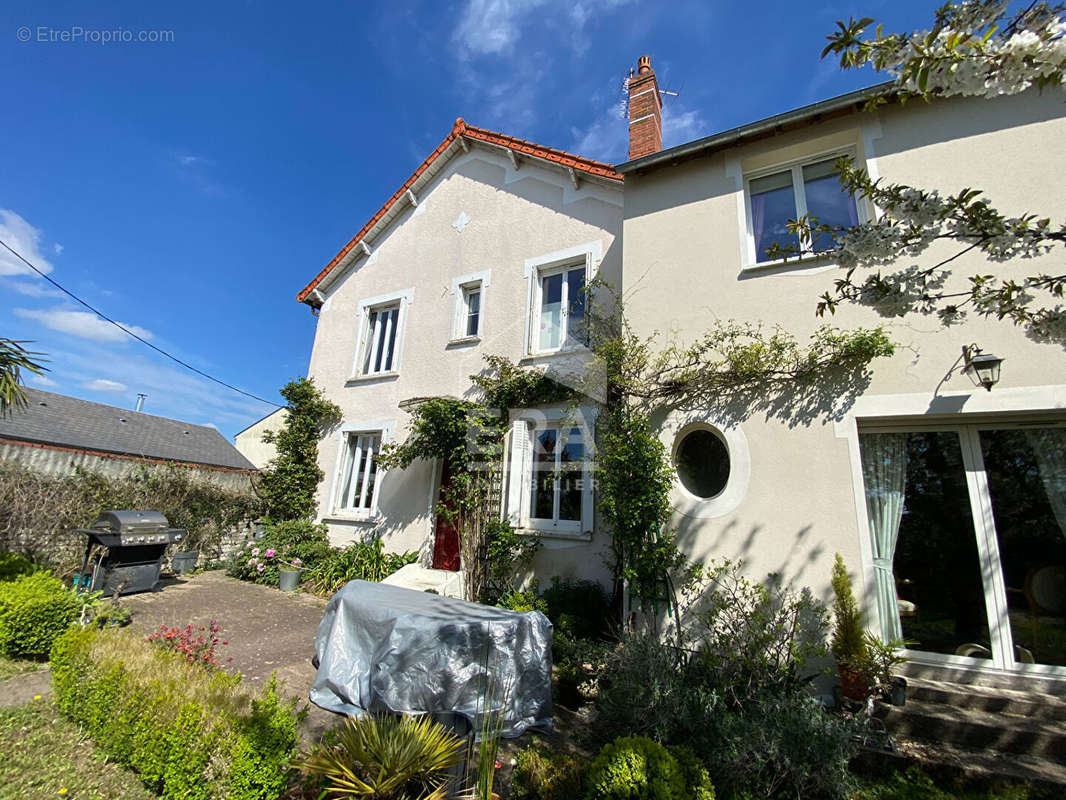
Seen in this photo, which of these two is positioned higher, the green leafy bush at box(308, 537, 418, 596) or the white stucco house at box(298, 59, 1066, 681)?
the white stucco house at box(298, 59, 1066, 681)

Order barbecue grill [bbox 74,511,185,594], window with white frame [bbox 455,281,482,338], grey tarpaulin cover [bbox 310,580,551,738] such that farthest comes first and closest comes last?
1. window with white frame [bbox 455,281,482,338]
2. barbecue grill [bbox 74,511,185,594]
3. grey tarpaulin cover [bbox 310,580,551,738]

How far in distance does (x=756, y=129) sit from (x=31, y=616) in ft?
32.8

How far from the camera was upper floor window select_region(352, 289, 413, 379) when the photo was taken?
10.2 m

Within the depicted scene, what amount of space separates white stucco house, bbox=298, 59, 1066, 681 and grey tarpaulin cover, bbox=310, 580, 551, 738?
2269 millimetres

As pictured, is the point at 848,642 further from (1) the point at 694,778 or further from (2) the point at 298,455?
(2) the point at 298,455

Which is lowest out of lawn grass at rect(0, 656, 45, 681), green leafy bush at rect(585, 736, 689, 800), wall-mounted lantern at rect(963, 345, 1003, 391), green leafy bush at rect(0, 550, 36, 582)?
lawn grass at rect(0, 656, 45, 681)

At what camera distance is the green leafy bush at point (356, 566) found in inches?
328

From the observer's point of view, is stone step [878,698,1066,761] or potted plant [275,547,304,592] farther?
potted plant [275,547,304,592]

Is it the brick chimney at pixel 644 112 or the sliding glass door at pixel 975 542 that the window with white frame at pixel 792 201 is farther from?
the sliding glass door at pixel 975 542

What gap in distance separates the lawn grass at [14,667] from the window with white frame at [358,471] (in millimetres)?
5127

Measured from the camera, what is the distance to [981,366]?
165 inches

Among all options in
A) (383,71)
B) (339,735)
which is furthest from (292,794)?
(383,71)

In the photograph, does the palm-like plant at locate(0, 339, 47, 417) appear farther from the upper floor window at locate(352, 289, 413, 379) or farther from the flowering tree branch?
the flowering tree branch

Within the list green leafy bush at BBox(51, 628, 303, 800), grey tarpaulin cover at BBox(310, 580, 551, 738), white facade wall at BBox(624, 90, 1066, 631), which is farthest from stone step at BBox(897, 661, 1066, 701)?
green leafy bush at BBox(51, 628, 303, 800)
